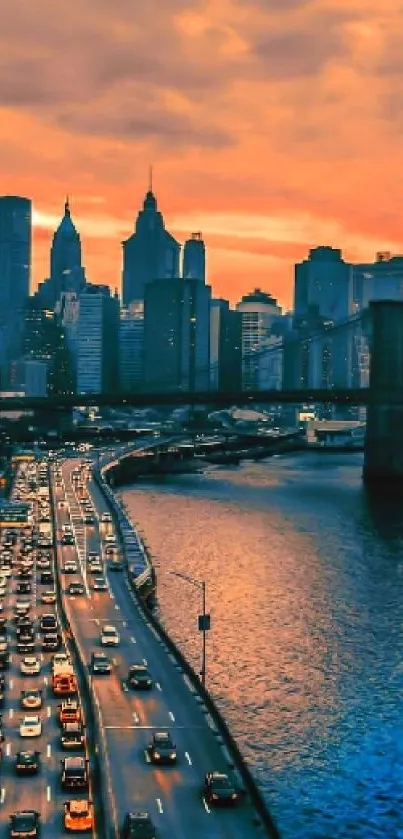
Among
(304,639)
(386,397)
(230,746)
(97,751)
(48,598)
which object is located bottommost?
(304,639)

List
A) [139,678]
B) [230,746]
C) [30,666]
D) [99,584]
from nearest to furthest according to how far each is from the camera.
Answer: [230,746]
[139,678]
[30,666]
[99,584]

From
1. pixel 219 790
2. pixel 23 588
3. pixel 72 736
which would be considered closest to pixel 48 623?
pixel 23 588

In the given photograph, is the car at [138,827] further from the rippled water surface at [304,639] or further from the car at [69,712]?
the car at [69,712]

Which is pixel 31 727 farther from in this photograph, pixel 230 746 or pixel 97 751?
pixel 230 746

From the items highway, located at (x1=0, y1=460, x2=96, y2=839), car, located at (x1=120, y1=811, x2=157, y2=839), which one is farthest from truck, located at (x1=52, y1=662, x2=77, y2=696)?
car, located at (x1=120, y1=811, x2=157, y2=839)

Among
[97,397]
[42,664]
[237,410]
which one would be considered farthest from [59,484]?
[237,410]

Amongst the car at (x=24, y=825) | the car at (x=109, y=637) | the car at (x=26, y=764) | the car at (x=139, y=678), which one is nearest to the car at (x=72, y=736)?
the car at (x=26, y=764)
